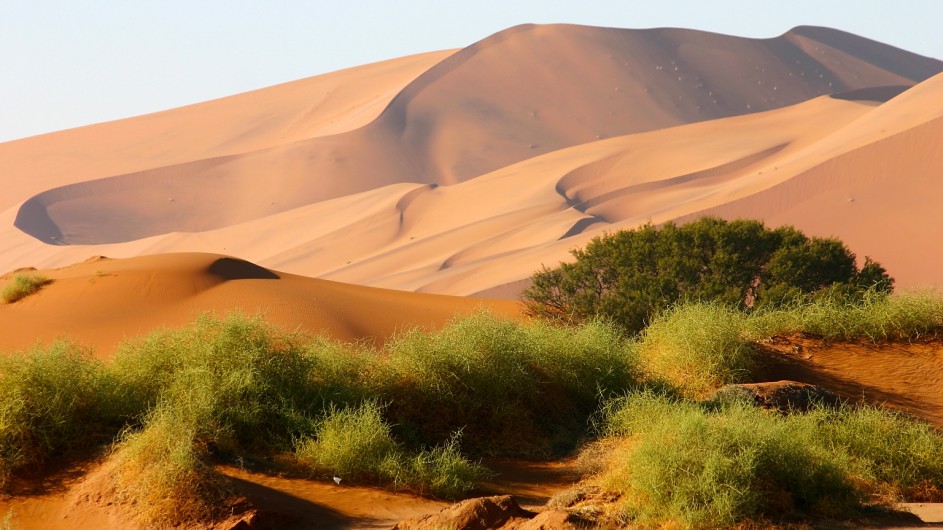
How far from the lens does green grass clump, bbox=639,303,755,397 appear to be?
42.1 ft

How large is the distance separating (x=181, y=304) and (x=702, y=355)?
12.8 m

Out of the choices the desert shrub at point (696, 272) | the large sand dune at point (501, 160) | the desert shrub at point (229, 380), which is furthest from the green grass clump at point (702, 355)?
the large sand dune at point (501, 160)

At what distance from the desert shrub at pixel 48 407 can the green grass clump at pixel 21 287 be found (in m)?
13.2

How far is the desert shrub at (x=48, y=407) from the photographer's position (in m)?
8.81

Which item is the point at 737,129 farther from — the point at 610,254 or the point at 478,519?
the point at 478,519

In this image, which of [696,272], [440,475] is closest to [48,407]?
[440,475]

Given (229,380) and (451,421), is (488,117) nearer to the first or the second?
(451,421)

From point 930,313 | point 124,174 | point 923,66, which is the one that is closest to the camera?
point 930,313

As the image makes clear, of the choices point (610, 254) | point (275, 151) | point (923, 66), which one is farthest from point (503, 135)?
point (610, 254)

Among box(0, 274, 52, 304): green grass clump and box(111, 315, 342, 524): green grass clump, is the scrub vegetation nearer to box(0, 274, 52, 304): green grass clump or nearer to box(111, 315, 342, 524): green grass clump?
box(111, 315, 342, 524): green grass clump

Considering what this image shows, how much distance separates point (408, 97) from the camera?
308ft

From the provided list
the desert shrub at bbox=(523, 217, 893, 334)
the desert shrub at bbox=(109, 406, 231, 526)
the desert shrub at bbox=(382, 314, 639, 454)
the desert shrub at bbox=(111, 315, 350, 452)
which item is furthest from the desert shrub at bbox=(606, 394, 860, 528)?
the desert shrub at bbox=(523, 217, 893, 334)

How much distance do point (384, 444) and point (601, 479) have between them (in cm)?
209

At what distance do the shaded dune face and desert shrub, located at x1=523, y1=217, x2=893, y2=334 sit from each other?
57.0 m
